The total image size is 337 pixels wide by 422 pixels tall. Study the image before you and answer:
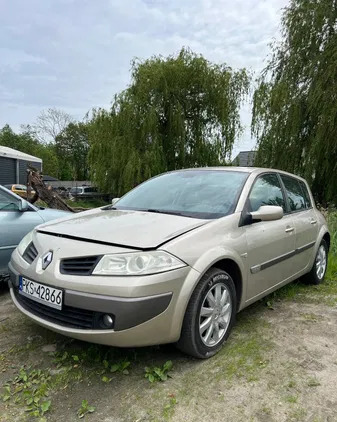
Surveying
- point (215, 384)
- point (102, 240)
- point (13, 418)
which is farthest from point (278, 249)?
point (13, 418)

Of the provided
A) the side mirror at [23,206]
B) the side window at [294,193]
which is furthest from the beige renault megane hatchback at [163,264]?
the side mirror at [23,206]

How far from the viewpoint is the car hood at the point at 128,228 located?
246cm

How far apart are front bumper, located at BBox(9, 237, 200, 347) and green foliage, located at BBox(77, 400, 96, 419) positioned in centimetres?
36

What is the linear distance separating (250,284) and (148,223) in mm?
1052

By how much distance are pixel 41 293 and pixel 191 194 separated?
1591 millimetres

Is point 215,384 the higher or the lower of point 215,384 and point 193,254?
the lower

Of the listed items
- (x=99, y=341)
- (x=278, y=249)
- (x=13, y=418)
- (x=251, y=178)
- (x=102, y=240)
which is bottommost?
(x=13, y=418)

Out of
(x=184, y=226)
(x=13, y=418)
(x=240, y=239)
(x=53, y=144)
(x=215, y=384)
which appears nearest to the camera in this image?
(x=13, y=418)

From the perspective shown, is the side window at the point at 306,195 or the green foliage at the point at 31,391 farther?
the side window at the point at 306,195

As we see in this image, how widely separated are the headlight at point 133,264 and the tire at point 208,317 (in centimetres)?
36

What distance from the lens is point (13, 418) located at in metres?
2.06

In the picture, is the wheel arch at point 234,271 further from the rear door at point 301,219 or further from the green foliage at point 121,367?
the rear door at point 301,219

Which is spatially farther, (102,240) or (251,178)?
(251,178)

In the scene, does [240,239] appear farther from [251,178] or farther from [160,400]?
[160,400]
